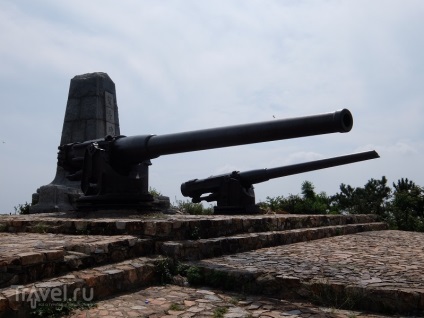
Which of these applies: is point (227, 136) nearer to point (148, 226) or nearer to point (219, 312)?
point (148, 226)

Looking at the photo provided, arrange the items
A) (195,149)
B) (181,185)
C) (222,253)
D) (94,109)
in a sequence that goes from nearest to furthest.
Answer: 1. (222,253)
2. (195,149)
3. (94,109)
4. (181,185)

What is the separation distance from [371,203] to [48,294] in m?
17.7

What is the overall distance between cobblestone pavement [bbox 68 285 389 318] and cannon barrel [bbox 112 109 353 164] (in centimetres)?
178

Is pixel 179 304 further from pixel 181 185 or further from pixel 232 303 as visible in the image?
pixel 181 185

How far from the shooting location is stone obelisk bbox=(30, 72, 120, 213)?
1093 cm

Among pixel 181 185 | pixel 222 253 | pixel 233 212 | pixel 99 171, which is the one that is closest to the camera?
pixel 222 253

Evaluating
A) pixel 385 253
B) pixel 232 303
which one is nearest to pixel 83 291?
pixel 232 303

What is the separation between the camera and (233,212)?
1029 cm

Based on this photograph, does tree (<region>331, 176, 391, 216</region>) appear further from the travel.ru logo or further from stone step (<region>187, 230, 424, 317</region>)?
the travel.ru logo

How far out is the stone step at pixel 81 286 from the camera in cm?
310

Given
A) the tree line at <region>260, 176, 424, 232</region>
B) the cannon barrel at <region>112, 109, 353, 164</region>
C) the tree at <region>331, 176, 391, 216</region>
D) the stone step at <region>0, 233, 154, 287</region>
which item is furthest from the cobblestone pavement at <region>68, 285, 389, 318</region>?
the tree at <region>331, 176, 391, 216</region>

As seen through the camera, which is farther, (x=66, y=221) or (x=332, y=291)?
(x=66, y=221)

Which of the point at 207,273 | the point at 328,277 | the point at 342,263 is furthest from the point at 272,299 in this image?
the point at 342,263

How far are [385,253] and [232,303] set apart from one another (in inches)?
115
